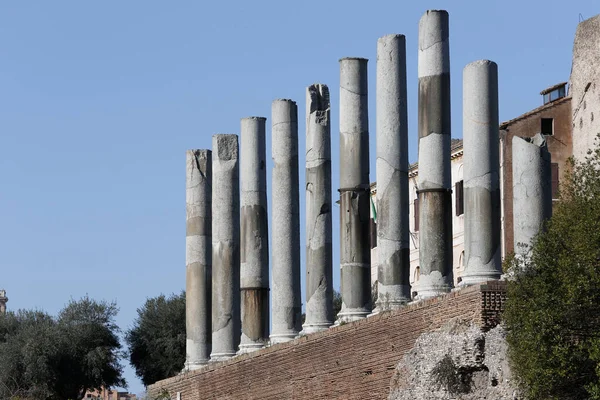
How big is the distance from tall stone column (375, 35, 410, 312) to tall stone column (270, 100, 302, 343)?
3.32 meters

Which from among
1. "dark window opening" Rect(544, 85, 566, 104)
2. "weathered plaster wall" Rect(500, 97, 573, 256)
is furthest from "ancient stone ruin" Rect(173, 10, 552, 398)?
"dark window opening" Rect(544, 85, 566, 104)

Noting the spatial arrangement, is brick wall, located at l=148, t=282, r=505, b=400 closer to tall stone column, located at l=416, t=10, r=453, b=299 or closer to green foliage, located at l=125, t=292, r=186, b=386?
tall stone column, located at l=416, t=10, r=453, b=299

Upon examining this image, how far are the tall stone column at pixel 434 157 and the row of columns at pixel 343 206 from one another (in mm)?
14

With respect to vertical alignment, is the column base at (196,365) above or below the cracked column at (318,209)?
below

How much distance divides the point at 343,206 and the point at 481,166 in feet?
12.9

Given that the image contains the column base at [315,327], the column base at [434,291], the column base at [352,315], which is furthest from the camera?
the column base at [315,327]

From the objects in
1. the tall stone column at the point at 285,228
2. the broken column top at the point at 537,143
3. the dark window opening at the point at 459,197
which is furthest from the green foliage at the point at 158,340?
the broken column top at the point at 537,143

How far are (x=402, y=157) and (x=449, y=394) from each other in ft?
14.7

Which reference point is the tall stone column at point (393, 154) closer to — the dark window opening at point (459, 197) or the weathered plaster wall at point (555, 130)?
the weathered plaster wall at point (555, 130)

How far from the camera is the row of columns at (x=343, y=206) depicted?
22.1 meters

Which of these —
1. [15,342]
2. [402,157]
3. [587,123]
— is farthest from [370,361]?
[15,342]

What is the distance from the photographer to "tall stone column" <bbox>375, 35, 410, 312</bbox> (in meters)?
24.2

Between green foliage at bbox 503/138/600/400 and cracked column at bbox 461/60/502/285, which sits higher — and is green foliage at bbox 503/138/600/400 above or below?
below

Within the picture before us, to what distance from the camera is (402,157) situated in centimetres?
2428
